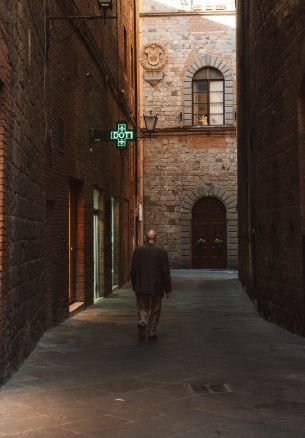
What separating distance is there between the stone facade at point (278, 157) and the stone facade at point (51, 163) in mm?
3378

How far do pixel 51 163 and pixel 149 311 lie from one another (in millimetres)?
2730

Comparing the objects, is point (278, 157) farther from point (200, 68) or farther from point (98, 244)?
point (200, 68)

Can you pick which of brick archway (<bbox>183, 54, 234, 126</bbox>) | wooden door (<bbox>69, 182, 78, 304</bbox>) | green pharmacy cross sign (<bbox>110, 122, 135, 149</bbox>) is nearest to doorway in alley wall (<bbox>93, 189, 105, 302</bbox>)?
green pharmacy cross sign (<bbox>110, 122, 135, 149</bbox>)

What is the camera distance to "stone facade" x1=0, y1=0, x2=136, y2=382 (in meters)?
7.12

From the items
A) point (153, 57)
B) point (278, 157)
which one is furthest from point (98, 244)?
point (153, 57)

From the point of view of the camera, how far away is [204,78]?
97.0 ft

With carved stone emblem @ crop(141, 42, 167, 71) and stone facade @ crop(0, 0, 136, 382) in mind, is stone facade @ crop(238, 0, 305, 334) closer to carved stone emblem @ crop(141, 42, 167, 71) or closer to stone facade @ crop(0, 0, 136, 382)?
stone facade @ crop(0, 0, 136, 382)

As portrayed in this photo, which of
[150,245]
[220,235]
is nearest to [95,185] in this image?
[150,245]

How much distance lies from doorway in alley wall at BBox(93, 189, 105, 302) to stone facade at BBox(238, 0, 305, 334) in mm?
3599

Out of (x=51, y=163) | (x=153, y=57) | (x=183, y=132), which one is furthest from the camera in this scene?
(x=153, y=57)

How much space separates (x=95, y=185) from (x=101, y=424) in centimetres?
1033

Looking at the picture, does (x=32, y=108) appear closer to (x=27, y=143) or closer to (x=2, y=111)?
(x=27, y=143)

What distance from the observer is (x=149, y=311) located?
33.4ft

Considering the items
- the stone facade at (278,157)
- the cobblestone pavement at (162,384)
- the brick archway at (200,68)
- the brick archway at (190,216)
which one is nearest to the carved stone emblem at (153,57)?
the brick archway at (200,68)
